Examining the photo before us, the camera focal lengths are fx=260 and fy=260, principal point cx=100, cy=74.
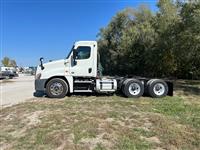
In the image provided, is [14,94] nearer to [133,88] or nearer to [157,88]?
[133,88]

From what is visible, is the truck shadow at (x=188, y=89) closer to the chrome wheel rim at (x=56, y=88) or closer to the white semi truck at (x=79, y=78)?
the white semi truck at (x=79, y=78)

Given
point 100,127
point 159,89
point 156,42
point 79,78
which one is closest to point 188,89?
point 159,89

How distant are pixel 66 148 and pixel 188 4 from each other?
44.9 ft

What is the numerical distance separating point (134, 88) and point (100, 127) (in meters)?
5.66

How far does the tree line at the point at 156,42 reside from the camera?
16.6m

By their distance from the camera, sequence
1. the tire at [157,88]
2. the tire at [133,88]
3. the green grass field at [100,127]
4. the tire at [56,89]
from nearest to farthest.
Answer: the green grass field at [100,127] < the tire at [56,89] < the tire at [133,88] < the tire at [157,88]

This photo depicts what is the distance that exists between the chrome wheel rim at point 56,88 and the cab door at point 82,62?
2.62 feet

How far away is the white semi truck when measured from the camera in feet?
39.7

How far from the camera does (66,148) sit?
570 cm

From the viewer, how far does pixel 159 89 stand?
12.6 meters

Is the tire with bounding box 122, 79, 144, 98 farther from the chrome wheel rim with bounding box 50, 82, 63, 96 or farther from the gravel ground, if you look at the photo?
the gravel ground

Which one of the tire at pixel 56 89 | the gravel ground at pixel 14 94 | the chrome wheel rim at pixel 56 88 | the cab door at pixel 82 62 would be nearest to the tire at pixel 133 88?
the cab door at pixel 82 62

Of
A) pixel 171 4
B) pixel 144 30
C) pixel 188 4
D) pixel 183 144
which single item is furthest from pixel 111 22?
pixel 183 144

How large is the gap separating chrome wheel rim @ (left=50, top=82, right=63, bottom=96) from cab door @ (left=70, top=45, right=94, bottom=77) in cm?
80
